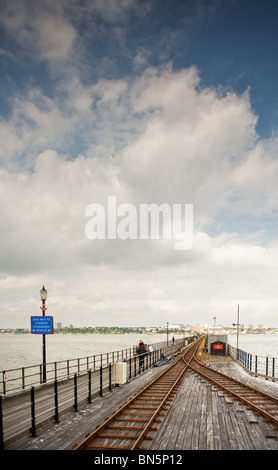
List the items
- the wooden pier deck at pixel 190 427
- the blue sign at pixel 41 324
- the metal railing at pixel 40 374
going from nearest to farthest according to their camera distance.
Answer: the wooden pier deck at pixel 190 427 → the metal railing at pixel 40 374 → the blue sign at pixel 41 324

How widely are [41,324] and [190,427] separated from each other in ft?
34.1

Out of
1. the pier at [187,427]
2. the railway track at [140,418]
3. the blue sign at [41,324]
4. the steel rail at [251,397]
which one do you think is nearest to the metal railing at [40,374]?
the pier at [187,427]

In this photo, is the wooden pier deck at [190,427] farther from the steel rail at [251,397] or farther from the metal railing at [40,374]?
the metal railing at [40,374]

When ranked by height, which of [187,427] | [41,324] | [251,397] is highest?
[41,324]

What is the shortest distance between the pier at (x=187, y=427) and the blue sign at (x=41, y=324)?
5310mm

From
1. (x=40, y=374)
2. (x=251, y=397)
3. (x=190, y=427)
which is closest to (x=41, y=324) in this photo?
(x=40, y=374)

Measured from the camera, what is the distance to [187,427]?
8.03 meters

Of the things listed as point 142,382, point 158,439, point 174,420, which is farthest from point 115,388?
point 158,439

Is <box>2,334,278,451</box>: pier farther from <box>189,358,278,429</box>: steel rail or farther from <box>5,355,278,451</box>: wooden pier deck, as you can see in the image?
<box>189,358,278,429</box>: steel rail

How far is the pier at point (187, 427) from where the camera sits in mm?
6844

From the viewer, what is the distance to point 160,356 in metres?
28.2

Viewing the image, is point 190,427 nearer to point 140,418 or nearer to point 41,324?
point 140,418
